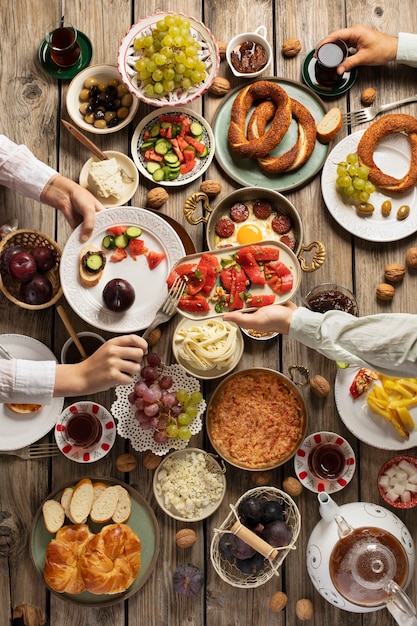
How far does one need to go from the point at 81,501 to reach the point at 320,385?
41.6 inches

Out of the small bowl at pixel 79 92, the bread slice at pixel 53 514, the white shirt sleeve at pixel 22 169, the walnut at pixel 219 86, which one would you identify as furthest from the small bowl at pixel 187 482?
the walnut at pixel 219 86

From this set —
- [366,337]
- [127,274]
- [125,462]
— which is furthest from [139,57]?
[125,462]

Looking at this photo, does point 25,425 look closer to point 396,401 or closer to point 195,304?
point 195,304

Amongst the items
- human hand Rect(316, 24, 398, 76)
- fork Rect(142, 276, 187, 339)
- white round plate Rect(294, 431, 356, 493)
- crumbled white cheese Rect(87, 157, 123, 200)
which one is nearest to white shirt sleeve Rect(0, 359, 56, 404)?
fork Rect(142, 276, 187, 339)

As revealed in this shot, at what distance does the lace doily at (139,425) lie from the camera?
2.65 meters

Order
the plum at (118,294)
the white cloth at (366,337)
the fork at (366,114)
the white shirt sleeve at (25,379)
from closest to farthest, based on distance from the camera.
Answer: the white cloth at (366,337), the white shirt sleeve at (25,379), the plum at (118,294), the fork at (366,114)

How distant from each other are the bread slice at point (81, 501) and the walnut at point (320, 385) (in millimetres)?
978

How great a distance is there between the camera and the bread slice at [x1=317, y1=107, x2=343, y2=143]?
276 centimetres

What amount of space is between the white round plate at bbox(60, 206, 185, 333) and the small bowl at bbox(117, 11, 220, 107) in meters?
0.50

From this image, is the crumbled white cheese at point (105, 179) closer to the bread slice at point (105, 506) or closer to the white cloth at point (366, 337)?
the white cloth at point (366, 337)

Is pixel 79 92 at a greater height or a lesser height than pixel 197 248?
greater

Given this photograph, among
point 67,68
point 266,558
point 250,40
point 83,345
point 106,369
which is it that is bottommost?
point 266,558

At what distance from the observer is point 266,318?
7.52 feet

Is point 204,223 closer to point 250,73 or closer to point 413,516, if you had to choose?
point 250,73
